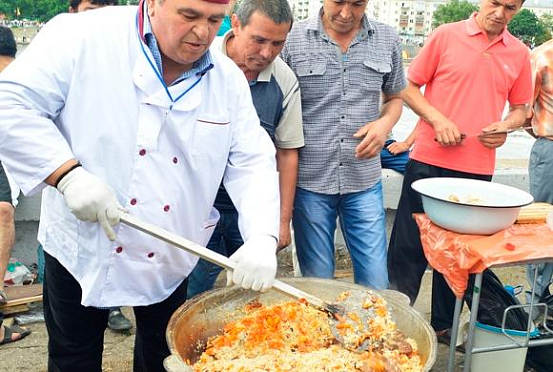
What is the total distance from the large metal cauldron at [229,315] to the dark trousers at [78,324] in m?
0.27

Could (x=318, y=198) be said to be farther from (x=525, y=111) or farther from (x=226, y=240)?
(x=525, y=111)

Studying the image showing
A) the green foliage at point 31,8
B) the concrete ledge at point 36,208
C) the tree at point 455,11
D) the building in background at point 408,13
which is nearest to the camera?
the concrete ledge at point 36,208

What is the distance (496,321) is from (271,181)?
1671 mm

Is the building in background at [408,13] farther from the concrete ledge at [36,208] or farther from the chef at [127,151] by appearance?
the chef at [127,151]

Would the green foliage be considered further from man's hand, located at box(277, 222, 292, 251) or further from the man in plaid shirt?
man's hand, located at box(277, 222, 292, 251)

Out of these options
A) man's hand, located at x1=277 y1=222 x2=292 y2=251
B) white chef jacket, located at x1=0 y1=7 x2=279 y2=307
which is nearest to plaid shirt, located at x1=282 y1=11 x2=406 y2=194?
man's hand, located at x1=277 y1=222 x2=292 y2=251

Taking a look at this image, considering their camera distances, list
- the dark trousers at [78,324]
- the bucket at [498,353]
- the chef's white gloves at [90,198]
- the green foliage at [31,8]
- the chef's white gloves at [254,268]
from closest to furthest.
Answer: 1. the chef's white gloves at [90,198]
2. the chef's white gloves at [254,268]
3. the dark trousers at [78,324]
4. the bucket at [498,353]
5. the green foliage at [31,8]

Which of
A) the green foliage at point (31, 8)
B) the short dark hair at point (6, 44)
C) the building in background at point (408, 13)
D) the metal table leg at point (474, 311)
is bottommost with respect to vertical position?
the building in background at point (408, 13)

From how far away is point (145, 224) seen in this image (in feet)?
5.45

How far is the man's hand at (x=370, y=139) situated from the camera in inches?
111

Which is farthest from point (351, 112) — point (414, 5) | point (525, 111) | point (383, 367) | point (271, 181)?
point (414, 5)

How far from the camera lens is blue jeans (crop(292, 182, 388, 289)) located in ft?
9.65

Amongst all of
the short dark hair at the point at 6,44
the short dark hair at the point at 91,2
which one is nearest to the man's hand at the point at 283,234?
the short dark hair at the point at 91,2

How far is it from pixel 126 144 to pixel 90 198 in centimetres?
24
